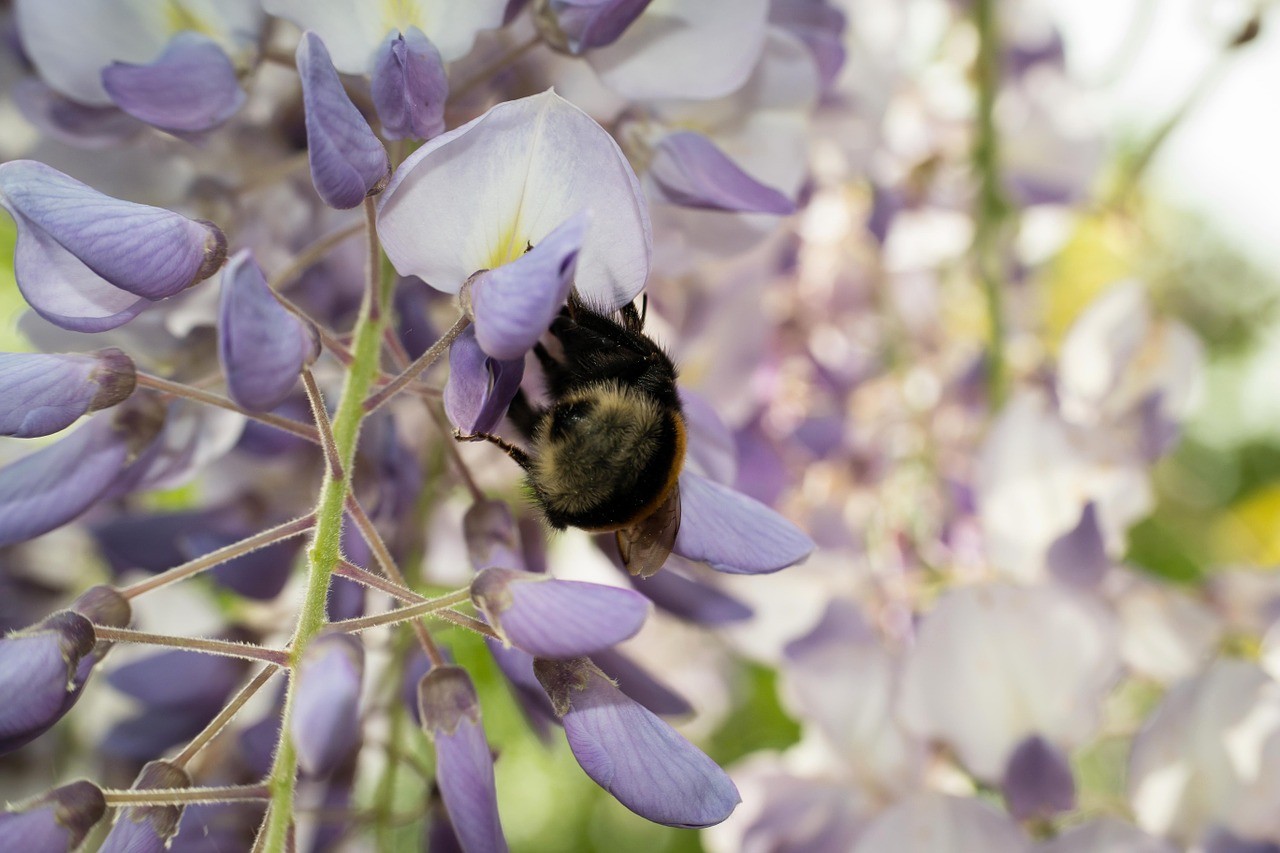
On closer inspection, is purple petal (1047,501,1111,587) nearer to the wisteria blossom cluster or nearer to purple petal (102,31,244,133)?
the wisteria blossom cluster

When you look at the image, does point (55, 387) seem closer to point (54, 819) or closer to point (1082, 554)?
point (54, 819)

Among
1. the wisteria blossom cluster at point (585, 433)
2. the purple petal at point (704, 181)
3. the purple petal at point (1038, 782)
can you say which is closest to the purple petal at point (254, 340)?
the wisteria blossom cluster at point (585, 433)

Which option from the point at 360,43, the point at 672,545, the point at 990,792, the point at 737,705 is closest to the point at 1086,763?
the point at 737,705

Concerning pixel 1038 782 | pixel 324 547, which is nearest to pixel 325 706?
pixel 324 547

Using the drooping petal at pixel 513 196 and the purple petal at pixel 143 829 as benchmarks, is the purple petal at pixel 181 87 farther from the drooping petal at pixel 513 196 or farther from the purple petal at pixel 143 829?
the purple petal at pixel 143 829

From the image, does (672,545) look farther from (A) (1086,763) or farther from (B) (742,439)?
(A) (1086,763)

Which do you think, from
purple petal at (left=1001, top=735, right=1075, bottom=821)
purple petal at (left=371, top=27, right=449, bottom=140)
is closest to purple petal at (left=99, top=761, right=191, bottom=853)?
purple petal at (left=371, top=27, right=449, bottom=140)
